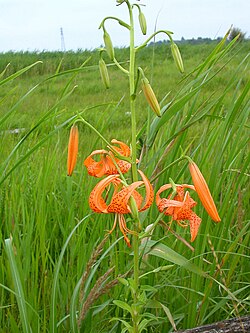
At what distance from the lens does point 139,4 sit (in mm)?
1155

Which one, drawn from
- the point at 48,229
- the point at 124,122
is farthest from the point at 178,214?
the point at 124,122

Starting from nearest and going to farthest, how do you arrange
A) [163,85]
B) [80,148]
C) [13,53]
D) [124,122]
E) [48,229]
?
1. [48,229]
2. [80,148]
3. [124,122]
4. [163,85]
5. [13,53]

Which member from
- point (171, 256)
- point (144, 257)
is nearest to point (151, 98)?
point (171, 256)

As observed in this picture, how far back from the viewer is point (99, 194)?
1.09 meters

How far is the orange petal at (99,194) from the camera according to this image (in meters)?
1.08

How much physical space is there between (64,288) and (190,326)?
0.32 meters

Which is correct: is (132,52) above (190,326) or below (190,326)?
above

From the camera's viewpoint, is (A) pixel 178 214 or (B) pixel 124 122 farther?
(B) pixel 124 122

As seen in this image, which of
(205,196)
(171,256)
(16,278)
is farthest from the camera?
(16,278)

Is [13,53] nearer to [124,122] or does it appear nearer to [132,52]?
[124,122]

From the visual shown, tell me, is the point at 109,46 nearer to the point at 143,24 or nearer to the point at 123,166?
the point at 143,24

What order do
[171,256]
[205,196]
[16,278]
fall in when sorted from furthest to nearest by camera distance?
[16,278] < [171,256] < [205,196]

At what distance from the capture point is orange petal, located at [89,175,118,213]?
1.08 metres

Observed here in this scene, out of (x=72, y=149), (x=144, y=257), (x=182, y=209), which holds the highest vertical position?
(x=72, y=149)
